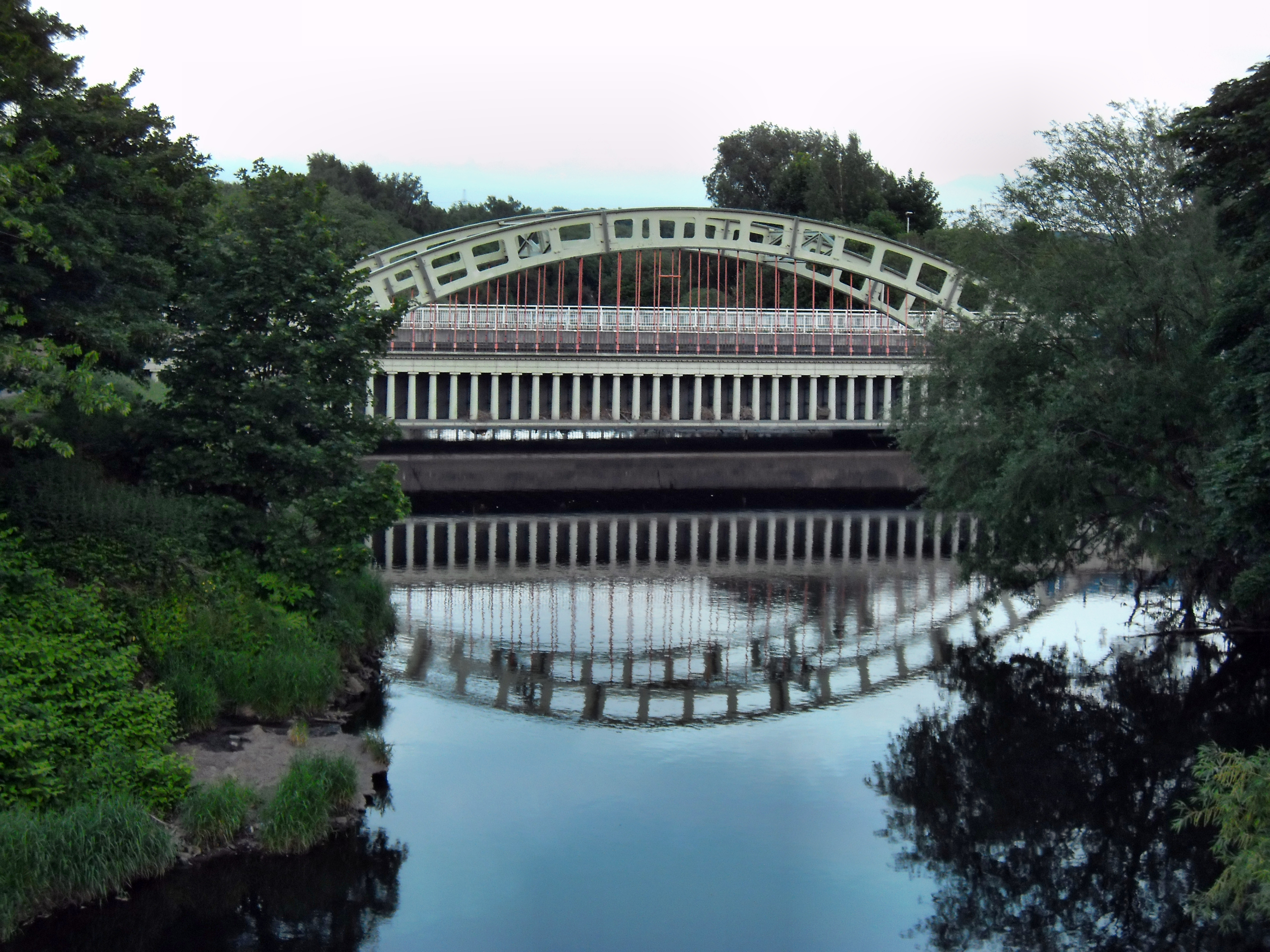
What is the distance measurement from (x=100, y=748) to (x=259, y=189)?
11044mm

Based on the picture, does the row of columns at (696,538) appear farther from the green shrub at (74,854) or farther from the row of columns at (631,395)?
the green shrub at (74,854)

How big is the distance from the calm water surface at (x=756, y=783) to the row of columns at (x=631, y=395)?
54.0ft

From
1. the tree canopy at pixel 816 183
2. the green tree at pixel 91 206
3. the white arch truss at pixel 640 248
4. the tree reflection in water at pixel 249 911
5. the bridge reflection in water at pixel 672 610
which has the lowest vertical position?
the tree reflection in water at pixel 249 911

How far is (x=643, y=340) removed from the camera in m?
48.2

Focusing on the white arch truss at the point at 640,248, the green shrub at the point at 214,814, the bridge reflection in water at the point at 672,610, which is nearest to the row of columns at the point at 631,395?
the white arch truss at the point at 640,248

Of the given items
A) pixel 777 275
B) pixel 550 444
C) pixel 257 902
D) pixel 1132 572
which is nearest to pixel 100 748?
pixel 257 902

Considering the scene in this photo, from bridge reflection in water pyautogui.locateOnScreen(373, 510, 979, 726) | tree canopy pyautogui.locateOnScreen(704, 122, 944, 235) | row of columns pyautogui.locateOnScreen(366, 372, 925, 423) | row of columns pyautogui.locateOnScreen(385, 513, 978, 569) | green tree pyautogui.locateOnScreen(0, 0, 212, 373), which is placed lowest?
bridge reflection in water pyautogui.locateOnScreen(373, 510, 979, 726)

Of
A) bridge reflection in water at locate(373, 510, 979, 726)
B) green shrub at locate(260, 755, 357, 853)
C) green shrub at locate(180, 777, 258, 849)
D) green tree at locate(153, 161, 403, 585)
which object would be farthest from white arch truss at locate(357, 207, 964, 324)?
green shrub at locate(180, 777, 258, 849)

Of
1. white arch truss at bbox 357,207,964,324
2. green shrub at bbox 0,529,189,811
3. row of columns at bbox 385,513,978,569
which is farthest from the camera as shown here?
white arch truss at bbox 357,207,964,324

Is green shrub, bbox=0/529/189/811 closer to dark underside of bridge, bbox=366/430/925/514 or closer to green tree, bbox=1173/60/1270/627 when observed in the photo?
green tree, bbox=1173/60/1270/627

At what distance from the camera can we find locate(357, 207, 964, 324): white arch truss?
4550cm

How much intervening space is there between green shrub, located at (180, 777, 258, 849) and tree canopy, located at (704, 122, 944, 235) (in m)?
52.4

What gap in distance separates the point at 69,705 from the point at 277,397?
22.8 ft

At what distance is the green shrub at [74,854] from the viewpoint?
39.5 feet
